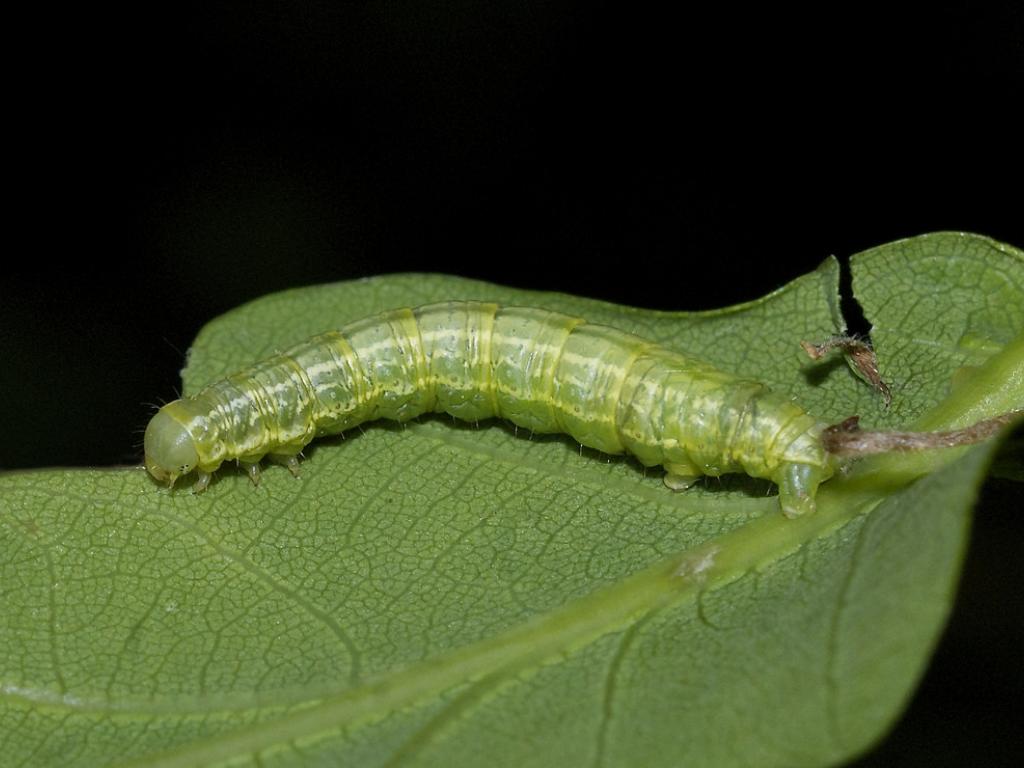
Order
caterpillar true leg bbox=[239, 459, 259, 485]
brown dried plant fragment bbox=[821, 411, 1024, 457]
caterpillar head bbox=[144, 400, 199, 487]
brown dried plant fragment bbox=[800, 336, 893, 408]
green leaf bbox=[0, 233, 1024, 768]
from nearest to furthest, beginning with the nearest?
green leaf bbox=[0, 233, 1024, 768] < brown dried plant fragment bbox=[821, 411, 1024, 457] < brown dried plant fragment bbox=[800, 336, 893, 408] < caterpillar head bbox=[144, 400, 199, 487] < caterpillar true leg bbox=[239, 459, 259, 485]

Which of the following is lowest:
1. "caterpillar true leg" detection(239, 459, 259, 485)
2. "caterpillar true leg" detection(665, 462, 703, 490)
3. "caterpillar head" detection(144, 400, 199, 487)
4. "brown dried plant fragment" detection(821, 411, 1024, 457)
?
"caterpillar true leg" detection(239, 459, 259, 485)

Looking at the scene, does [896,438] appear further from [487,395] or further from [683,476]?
[487,395]

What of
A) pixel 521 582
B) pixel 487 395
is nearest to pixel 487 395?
pixel 487 395

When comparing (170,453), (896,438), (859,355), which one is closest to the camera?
(896,438)

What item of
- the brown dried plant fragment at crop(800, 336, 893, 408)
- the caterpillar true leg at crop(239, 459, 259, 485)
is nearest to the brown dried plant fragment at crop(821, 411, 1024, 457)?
the brown dried plant fragment at crop(800, 336, 893, 408)

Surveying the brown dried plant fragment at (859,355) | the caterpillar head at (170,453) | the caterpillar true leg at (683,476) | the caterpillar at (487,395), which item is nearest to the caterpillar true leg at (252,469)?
the caterpillar at (487,395)

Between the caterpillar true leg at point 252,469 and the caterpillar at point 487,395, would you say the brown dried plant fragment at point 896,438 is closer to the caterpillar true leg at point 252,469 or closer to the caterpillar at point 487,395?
the caterpillar at point 487,395

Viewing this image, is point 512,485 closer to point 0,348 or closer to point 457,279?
point 457,279

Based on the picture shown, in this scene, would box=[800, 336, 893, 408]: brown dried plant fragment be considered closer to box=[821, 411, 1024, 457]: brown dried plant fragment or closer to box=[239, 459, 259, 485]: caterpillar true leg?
box=[821, 411, 1024, 457]: brown dried plant fragment
